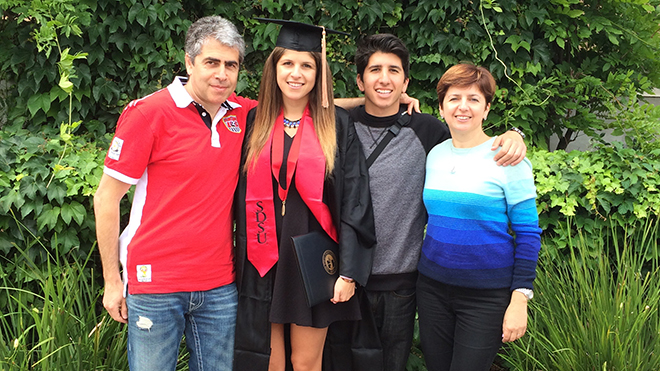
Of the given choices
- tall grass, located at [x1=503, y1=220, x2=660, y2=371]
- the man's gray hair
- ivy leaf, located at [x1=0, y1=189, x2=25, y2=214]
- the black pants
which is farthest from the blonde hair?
tall grass, located at [x1=503, y1=220, x2=660, y2=371]

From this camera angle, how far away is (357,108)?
8.84 feet

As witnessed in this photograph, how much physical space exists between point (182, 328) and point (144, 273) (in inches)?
12.7

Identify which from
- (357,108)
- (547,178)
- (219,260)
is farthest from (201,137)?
(547,178)

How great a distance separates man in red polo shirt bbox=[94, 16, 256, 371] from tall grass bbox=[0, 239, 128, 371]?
49 cm

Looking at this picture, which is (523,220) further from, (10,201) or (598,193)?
(10,201)

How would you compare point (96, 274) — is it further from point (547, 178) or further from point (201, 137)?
point (547, 178)

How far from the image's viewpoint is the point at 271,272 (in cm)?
234

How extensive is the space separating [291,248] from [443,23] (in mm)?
2486

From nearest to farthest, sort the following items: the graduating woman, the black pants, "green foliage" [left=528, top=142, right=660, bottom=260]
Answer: the black pants, the graduating woman, "green foliage" [left=528, top=142, right=660, bottom=260]

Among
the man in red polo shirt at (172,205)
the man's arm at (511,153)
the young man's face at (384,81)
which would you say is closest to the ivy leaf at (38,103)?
the man in red polo shirt at (172,205)

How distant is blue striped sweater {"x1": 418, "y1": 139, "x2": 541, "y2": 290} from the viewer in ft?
7.00

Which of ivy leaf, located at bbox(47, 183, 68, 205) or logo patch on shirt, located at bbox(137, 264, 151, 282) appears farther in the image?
ivy leaf, located at bbox(47, 183, 68, 205)

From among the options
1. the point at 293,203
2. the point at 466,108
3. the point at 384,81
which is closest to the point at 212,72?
the point at 293,203

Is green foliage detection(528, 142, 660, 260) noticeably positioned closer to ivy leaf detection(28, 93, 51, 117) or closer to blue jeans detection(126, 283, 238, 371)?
blue jeans detection(126, 283, 238, 371)
